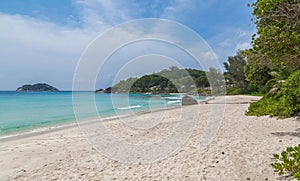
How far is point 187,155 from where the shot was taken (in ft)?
17.1

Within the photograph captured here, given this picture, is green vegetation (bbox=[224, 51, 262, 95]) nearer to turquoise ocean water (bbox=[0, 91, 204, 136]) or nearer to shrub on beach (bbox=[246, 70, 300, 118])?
turquoise ocean water (bbox=[0, 91, 204, 136])

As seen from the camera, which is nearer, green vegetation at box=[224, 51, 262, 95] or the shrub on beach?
the shrub on beach

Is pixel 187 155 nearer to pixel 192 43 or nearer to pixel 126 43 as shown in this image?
pixel 192 43

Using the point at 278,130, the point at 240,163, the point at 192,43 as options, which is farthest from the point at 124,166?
the point at 278,130

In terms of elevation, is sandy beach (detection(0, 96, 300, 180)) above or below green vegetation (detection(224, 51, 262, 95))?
below

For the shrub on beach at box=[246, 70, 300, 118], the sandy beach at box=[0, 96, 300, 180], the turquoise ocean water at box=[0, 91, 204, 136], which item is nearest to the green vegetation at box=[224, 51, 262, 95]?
the turquoise ocean water at box=[0, 91, 204, 136]

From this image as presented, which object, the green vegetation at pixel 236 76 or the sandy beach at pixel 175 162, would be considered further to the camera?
the green vegetation at pixel 236 76

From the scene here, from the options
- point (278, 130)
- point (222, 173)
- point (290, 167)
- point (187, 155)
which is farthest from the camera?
point (278, 130)

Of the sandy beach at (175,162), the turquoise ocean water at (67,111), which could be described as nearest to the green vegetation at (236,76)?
the turquoise ocean water at (67,111)

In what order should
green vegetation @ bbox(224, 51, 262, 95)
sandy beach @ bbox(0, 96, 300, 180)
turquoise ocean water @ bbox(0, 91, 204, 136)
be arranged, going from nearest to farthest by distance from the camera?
sandy beach @ bbox(0, 96, 300, 180) < turquoise ocean water @ bbox(0, 91, 204, 136) < green vegetation @ bbox(224, 51, 262, 95)

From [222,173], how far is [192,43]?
144 inches

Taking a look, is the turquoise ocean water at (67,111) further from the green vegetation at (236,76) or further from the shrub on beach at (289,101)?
the green vegetation at (236,76)

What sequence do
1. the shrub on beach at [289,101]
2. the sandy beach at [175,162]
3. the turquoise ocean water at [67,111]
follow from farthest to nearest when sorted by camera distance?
the turquoise ocean water at [67,111] → the shrub on beach at [289,101] → the sandy beach at [175,162]

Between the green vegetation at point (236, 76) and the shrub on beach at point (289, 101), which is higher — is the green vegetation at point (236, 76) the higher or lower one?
the higher one
